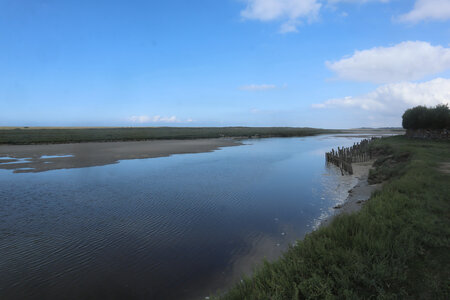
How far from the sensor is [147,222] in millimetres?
10930

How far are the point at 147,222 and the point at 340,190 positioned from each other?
1283 cm

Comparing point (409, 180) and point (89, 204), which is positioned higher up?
point (409, 180)

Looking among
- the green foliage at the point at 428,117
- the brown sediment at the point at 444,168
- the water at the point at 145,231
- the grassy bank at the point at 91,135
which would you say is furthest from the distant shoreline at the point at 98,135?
the brown sediment at the point at 444,168

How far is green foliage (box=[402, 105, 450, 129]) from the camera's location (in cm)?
3262

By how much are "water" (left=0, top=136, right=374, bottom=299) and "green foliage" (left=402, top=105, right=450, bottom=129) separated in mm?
25121

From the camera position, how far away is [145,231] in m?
10.0

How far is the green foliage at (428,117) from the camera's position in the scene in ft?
107

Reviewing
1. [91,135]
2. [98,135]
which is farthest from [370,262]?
[91,135]

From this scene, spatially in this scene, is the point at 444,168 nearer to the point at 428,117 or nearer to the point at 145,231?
the point at 145,231

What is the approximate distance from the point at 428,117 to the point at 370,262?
4062cm

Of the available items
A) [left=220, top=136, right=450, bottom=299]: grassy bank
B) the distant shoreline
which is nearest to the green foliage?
[left=220, top=136, right=450, bottom=299]: grassy bank

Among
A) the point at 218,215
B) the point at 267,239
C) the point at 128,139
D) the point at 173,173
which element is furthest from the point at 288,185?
the point at 128,139

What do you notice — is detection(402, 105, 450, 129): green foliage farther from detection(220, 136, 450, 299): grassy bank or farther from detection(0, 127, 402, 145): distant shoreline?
detection(0, 127, 402, 145): distant shoreline

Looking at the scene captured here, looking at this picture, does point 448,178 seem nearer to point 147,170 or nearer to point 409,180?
point 409,180
